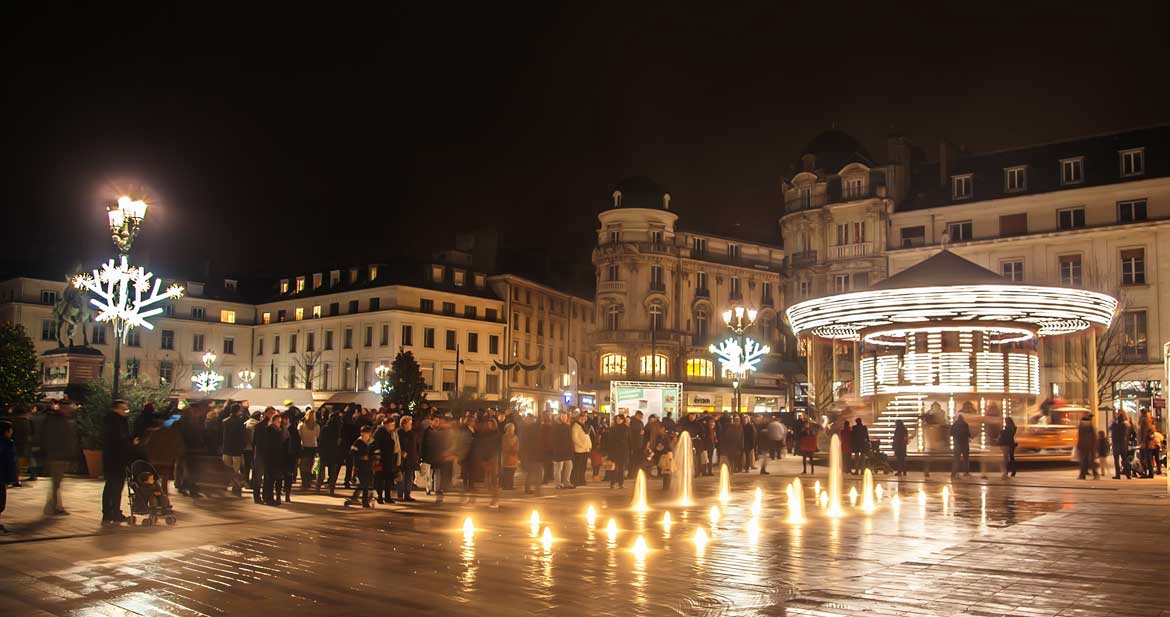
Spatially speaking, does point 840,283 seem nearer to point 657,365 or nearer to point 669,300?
point 669,300

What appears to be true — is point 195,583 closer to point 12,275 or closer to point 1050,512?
point 1050,512

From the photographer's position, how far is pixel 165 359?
237 feet

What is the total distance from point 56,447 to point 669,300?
5554 cm

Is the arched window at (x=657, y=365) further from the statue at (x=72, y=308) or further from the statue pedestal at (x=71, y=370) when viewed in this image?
the statue pedestal at (x=71, y=370)

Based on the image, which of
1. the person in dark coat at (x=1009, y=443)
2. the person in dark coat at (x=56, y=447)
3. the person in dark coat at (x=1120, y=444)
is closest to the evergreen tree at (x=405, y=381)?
the person in dark coat at (x=1009, y=443)

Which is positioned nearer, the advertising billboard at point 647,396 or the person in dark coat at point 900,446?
the person in dark coat at point 900,446

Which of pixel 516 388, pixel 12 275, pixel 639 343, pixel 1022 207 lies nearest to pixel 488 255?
pixel 516 388

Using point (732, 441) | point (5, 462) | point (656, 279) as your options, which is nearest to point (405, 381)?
point (656, 279)

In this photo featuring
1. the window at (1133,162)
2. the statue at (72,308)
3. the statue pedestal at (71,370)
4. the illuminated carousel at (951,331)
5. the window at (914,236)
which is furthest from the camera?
the window at (914,236)

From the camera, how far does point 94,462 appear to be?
75.9 feet

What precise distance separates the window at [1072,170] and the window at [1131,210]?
9.45ft

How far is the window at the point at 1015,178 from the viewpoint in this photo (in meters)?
55.6

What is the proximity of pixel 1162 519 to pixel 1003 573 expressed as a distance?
7.31m

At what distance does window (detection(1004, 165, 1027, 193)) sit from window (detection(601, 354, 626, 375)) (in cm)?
2726
